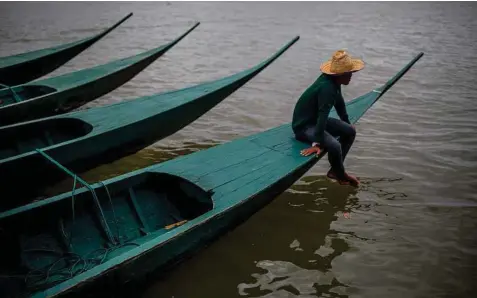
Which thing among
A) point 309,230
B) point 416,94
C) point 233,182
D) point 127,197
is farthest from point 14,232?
point 416,94

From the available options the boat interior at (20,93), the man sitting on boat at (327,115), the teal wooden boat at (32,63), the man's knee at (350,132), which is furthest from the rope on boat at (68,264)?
the teal wooden boat at (32,63)

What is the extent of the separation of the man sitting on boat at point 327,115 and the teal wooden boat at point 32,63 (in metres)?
6.19

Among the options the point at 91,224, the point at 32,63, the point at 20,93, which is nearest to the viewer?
the point at 91,224

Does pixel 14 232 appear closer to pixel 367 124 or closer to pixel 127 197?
pixel 127 197

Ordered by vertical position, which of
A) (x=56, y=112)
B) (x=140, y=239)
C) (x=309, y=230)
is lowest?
(x=309, y=230)

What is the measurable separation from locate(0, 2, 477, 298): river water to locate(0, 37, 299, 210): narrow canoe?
1148 millimetres

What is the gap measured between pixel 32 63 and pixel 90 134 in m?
4.45

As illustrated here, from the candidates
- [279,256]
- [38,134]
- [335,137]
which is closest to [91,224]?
[279,256]

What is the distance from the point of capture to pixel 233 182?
14.4 ft

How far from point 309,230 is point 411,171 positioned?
2415 millimetres

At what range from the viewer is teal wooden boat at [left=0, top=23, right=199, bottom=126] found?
6.21 meters

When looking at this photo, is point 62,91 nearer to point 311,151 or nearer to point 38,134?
point 38,134

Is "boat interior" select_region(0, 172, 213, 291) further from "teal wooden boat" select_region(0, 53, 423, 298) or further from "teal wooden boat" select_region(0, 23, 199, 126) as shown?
"teal wooden boat" select_region(0, 23, 199, 126)

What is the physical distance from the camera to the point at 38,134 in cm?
575
